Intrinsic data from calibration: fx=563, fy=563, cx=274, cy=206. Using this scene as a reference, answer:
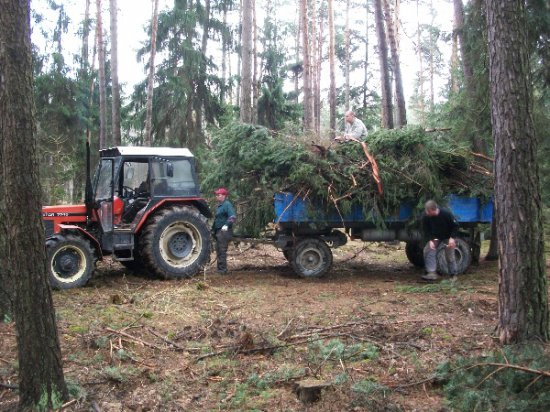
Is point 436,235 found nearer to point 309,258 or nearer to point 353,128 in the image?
point 309,258

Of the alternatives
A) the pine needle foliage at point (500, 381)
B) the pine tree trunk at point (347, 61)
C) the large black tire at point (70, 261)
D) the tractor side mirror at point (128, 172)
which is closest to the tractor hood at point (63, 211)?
the large black tire at point (70, 261)

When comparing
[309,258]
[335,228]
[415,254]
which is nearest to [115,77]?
[335,228]

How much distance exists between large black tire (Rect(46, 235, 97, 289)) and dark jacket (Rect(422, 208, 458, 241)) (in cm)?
595

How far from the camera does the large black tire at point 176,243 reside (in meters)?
10.3

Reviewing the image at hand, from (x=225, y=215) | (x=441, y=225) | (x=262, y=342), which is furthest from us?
(x=225, y=215)

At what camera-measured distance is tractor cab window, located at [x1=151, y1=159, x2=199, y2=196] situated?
412 inches

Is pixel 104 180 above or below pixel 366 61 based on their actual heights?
below

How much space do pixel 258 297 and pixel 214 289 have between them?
0.98 m

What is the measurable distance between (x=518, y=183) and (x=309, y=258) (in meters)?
5.71

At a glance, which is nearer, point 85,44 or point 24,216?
point 24,216

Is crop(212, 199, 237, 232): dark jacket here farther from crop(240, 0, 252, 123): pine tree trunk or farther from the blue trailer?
crop(240, 0, 252, 123): pine tree trunk

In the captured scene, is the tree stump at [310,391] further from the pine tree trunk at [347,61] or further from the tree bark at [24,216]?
the pine tree trunk at [347,61]

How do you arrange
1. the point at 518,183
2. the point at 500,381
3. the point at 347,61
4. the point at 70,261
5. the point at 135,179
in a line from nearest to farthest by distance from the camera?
the point at 500,381 → the point at 518,183 → the point at 70,261 → the point at 135,179 → the point at 347,61

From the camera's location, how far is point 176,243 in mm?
10633
